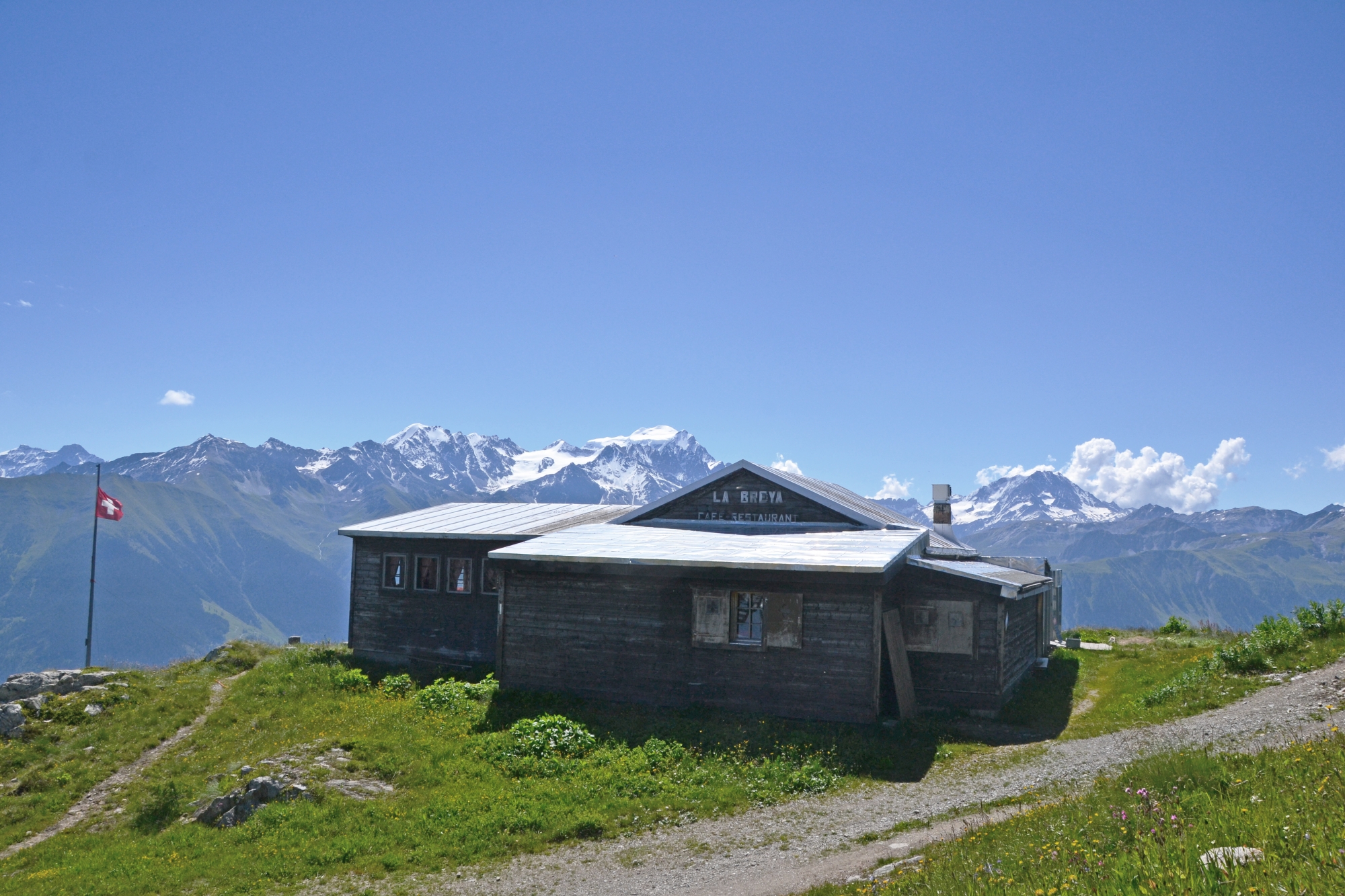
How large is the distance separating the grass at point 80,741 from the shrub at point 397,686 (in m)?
5.73

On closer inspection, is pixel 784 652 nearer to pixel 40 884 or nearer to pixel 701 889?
pixel 701 889

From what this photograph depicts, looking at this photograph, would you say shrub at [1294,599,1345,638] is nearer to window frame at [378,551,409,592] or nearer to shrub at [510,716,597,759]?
shrub at [510,716,597,759]

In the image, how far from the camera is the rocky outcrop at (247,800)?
52.9 feet

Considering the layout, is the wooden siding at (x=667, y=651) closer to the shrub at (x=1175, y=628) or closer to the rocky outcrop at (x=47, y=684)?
the rocky outcrop at (x=47, y=684)

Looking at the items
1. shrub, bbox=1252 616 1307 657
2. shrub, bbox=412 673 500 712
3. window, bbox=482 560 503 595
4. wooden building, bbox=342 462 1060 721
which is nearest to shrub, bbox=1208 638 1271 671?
shrub, bbox=1252 616 1307 657

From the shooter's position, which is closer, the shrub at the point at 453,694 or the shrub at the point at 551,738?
the shrub at the point at 551,738

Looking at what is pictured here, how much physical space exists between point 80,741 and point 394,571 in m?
11.2

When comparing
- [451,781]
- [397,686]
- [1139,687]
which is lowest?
[397,686]

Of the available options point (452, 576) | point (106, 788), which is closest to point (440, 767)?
point (106, 788)

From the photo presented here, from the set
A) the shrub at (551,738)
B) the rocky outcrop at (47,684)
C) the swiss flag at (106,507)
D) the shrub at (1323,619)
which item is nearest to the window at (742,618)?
the shrub at (551,738)

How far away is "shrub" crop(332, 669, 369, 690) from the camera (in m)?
26.8

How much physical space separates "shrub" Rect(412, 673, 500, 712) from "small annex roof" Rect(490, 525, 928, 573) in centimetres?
396

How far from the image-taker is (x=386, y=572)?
3181 cm

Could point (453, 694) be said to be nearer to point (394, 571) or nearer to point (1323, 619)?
point (394, 571)
